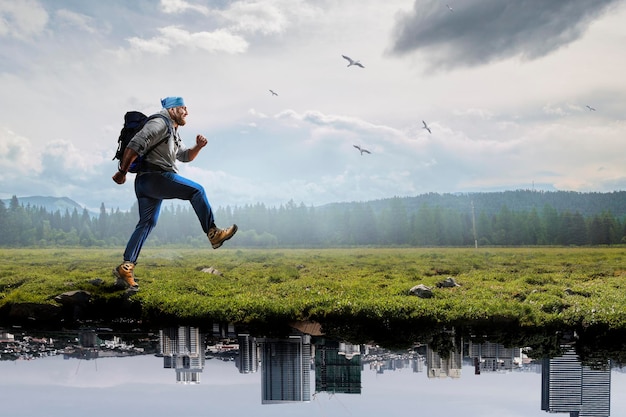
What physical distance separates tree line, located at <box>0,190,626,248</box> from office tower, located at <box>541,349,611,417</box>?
4336mm

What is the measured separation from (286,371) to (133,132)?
2655mm

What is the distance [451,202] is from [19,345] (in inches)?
265

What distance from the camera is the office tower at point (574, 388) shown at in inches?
229

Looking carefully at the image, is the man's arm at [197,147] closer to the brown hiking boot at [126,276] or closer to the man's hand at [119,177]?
Result: the man's hand at [119,177]

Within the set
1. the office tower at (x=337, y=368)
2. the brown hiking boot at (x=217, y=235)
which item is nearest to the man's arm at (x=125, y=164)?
the brown hiking boot at (x=217, y=235)

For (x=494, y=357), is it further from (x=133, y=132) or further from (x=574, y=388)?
(x=133, y=132)

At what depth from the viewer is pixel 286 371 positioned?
6148 millimetres

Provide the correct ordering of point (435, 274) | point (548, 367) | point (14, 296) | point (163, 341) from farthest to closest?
1. point (435, 274)
2. point (14, 296)
3. point (163, 341)
4. point (548, 367)

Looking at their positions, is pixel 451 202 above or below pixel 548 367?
above

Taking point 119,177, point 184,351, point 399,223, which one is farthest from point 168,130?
point 399,223

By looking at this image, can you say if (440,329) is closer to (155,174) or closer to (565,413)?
(565,413)

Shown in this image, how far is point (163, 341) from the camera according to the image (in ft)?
22.7

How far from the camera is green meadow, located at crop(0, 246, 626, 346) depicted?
21.7 feet

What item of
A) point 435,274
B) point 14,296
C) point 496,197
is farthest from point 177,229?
point 496,197
